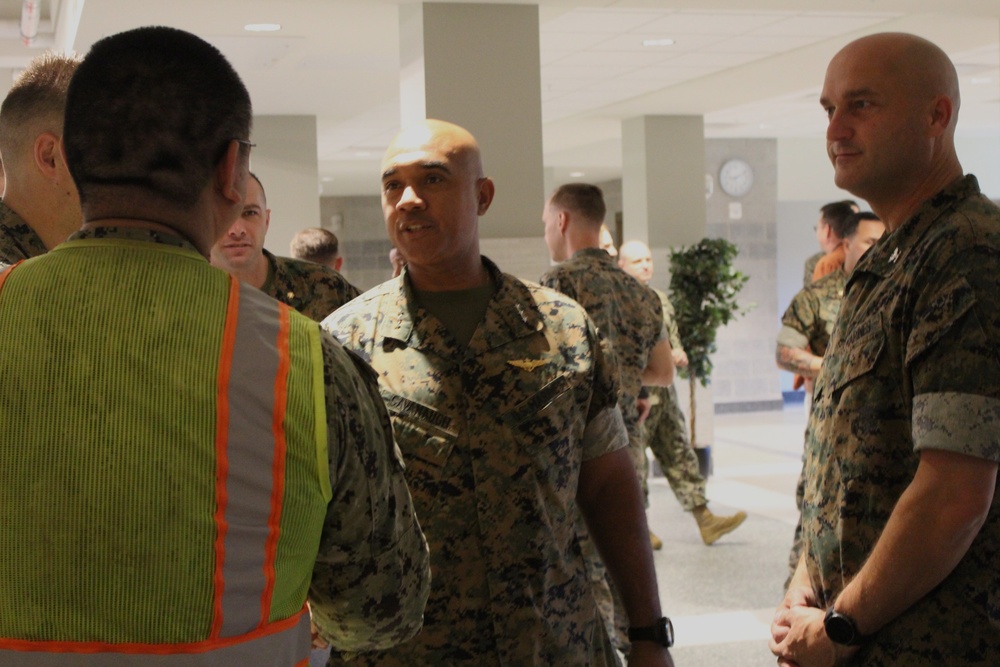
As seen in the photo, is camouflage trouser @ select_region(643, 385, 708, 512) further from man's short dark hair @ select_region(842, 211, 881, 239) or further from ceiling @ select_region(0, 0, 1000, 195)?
ceiling @ select_region(0, 0, 1000, 195)

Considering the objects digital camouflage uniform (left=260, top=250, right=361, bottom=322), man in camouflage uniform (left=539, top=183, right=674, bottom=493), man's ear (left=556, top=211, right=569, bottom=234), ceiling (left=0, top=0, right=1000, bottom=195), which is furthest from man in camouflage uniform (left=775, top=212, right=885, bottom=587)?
digital camouflage uniform (left=260, top=250, right=361, bottom=322)

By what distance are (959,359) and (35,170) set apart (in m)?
1.59

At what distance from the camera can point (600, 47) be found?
726 centimetres

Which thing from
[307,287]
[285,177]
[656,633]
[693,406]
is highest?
[285,177]

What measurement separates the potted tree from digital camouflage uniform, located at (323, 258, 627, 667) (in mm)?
7369

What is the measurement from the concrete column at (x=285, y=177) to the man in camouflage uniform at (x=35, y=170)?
759 centimetres

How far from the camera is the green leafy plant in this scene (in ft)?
30.5

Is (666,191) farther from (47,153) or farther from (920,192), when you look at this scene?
(47,153)

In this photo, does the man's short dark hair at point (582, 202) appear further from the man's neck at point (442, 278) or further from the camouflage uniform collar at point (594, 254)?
A: the man's neck at point (442, 278)

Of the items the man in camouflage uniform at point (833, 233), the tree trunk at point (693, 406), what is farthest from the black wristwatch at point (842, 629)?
the tree trunk at point (693, 406)

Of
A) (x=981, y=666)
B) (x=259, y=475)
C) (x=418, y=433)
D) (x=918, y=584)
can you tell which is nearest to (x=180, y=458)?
(x=259, y=475)

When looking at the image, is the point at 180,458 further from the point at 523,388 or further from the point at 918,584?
the point at 918,584

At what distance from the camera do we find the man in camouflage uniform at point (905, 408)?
164cm

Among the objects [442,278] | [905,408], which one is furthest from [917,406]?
[442,278]
